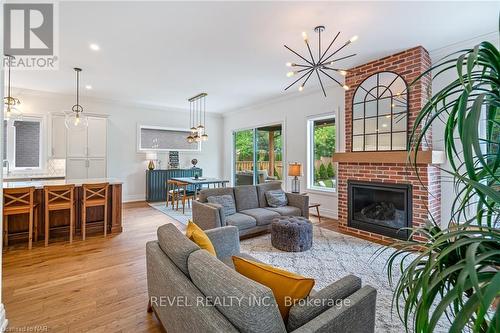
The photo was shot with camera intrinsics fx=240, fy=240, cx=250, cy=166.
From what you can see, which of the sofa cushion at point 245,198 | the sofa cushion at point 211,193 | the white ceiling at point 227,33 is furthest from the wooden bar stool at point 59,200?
the sofa cushion at point 245,198

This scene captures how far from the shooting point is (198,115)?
27.6 ft

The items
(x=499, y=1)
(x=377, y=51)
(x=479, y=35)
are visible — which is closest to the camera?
(x=499, y=1)

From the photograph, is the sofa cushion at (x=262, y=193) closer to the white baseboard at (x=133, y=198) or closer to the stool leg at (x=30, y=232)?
the stool leg at (x=30, y=232)

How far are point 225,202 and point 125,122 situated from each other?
16.0 ft

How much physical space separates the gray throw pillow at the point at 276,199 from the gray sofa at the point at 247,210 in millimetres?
80

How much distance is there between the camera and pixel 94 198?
4.01 m

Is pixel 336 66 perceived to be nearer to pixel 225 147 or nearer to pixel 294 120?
pixel 294 120

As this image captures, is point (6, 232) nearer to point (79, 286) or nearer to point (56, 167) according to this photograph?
point (79, 286)

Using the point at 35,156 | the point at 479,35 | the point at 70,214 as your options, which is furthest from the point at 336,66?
the point at 35,156

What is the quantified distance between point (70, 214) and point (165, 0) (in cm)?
345

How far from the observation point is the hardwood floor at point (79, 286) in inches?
77.0

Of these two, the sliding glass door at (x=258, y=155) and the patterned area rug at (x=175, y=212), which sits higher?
the sliding glass door at (x=258, y=155)

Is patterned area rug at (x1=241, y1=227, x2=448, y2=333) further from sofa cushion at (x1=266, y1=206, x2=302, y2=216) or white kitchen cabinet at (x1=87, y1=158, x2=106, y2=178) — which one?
white kitchen cabinet at (x1=87, y1=158, x2=106, y2=178)

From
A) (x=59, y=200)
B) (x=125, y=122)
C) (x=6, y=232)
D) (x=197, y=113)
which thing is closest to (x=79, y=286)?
(x=59, y=200)
